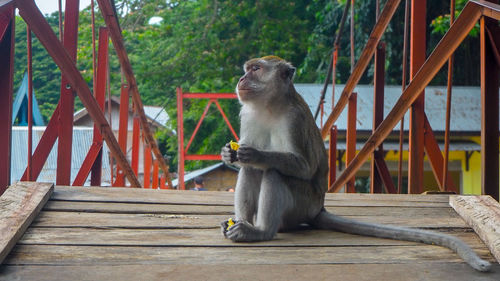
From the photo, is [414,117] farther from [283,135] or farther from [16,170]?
A: [16,170]

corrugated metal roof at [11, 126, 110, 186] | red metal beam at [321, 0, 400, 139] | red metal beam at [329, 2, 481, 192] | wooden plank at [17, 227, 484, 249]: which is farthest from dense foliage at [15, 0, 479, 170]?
wooden plank at [17, 227, 484, 249]

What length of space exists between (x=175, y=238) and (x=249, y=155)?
0.53 meters

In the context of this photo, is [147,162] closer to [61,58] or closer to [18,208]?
[61,58]

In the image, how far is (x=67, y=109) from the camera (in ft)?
12.1

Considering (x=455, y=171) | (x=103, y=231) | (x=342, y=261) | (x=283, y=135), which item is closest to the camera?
(x=342, y=261)

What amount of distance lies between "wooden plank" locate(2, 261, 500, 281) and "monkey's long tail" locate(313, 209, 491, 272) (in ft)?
0.16

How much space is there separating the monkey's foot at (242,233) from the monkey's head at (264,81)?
86 centimetres

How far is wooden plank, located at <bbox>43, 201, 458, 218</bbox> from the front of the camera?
3.24m

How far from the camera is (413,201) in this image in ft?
12.3

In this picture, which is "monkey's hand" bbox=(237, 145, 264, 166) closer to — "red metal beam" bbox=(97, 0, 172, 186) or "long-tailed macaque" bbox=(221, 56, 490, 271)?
"long-tailed macaque" bbox=(221, 56, 490, 271)

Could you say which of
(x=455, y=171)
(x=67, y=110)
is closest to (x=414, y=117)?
(x=67, y=110)

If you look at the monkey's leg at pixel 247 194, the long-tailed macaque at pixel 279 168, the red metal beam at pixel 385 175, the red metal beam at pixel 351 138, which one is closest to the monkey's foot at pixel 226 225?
the long-tailed macaque at pixel 279 168

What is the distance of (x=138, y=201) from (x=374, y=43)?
282cm

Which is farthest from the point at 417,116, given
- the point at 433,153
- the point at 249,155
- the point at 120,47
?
the point at 120,47
